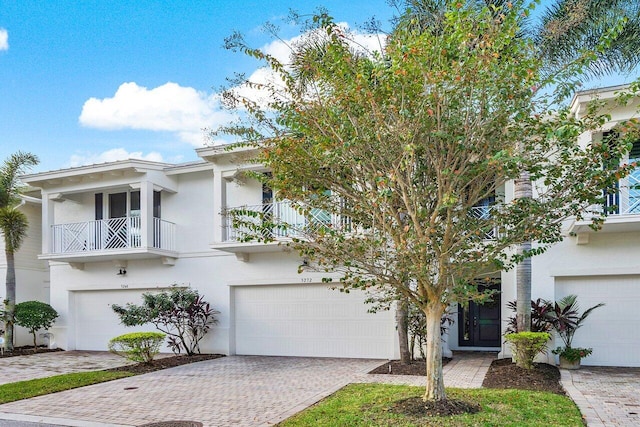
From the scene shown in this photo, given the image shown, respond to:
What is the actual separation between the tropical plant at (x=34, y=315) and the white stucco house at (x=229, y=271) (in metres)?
0.67

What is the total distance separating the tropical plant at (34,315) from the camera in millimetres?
17469

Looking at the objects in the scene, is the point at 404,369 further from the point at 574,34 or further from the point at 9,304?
the point at 9,304

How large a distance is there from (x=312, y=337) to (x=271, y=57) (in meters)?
9.67

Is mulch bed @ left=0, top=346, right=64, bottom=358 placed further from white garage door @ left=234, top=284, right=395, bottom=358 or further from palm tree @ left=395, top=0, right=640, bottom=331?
palm tree @ left=395, top=0, right=640, bottom=331

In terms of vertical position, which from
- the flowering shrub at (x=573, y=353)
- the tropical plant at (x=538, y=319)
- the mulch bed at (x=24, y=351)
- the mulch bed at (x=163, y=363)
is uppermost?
the tropical plant at (x=538, y=319)

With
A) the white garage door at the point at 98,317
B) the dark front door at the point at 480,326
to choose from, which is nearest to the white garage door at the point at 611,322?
the dark front door at the point at 480,326

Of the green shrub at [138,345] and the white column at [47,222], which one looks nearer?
the green shrub at [138,345]

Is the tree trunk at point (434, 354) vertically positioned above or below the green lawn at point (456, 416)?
above

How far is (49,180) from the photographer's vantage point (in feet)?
59.4

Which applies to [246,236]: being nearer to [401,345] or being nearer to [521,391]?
[521,391]

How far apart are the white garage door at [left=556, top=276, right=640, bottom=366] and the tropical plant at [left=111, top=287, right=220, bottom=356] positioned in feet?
32.0

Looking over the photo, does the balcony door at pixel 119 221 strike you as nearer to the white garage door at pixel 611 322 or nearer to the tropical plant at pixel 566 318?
the tropical plant at pixel 566 318

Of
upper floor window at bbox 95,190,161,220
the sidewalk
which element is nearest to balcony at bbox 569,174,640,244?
the sidewalk

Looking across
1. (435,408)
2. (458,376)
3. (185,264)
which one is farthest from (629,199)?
(185,264)
